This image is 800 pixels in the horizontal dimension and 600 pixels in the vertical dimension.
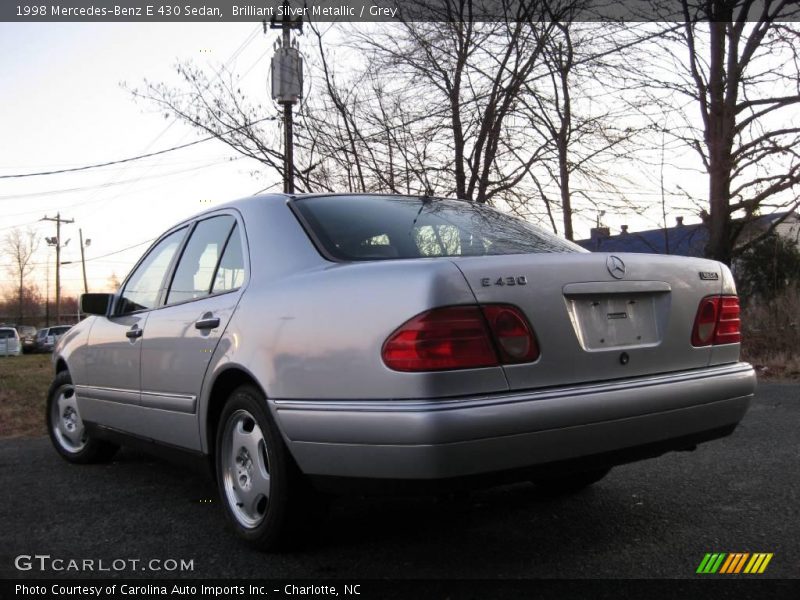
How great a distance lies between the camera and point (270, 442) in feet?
9.59

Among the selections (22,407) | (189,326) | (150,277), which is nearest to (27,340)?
(22,407)

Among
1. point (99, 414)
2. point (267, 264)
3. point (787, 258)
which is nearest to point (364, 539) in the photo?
point (267, 264)

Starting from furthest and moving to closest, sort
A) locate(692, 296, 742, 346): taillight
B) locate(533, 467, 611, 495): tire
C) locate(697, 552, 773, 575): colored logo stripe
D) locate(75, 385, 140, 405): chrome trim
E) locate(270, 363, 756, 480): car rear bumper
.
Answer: locate(75, 385, 140, 405): chrome trim < locate(533, 467, 611, 495): tire < locate(692, 296, 742, 346): taillight < locate(697, 552, 773, 575): colored logo stripe < locate(270, 363, 756, 480): car rear bumper

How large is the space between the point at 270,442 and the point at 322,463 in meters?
0.31

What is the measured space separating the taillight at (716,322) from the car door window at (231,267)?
6.45 ft

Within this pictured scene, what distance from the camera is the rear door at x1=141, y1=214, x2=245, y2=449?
3.43m

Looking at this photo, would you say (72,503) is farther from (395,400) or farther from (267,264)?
(395,400)

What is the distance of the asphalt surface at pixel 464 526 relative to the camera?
9.52ft

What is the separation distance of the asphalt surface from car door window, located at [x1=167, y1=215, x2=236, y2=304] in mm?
1115

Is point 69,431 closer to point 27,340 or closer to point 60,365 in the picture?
point 60,365

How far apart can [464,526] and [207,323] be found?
1470 millimetres

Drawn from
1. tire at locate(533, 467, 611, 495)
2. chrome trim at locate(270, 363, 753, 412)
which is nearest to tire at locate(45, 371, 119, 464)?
chrome trim at locate(270, 363, 753, 412)

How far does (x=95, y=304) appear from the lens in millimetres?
4746

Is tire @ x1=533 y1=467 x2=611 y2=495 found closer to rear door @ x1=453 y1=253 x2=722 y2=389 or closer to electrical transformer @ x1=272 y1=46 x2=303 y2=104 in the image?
rear door @ x1=453 y1=253 x2=722 y2=389
